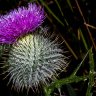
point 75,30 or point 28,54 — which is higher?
point 75,30

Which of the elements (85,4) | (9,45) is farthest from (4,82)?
(85,4)

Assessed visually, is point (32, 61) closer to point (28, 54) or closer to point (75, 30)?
point (28, 54)

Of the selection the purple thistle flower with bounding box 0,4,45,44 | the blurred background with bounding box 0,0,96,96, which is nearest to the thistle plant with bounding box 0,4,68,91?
the purple thistle flower with bounding box 0,4,45,44

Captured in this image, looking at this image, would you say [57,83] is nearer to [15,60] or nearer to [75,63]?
[15,60]

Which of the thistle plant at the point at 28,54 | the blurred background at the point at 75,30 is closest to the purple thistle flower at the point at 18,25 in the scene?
the thistle plant at the point at 28,54

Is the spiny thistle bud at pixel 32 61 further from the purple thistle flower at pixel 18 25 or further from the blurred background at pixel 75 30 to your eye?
the blurred background at pixel 75 30

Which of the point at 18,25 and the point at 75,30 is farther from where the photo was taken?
the point at 75,30

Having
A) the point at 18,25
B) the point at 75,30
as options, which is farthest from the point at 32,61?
the point at 75,30

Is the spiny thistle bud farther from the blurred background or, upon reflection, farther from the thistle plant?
the blurred background

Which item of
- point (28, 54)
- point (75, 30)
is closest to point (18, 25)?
point (28, 54)
